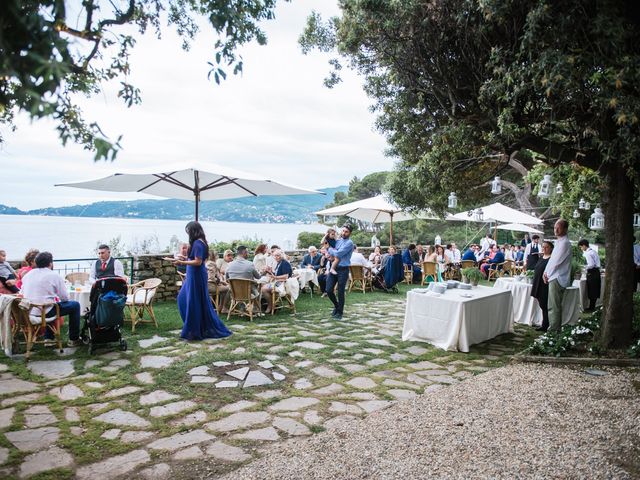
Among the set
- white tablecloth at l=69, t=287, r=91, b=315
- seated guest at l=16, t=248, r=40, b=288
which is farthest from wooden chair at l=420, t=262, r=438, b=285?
seated guest at l=16, t=248, r=40, b=288

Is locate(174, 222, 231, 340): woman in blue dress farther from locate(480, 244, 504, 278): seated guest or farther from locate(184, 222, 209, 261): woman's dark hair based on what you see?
locate(480, 244, 504, 278): seated guest

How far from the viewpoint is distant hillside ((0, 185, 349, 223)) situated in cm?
1892

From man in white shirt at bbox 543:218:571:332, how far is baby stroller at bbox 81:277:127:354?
251 inches

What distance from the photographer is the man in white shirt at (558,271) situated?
22.1ft

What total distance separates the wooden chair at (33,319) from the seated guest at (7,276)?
69cm

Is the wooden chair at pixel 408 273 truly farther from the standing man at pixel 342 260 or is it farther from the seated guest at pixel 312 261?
the standing man at pixel 342 260

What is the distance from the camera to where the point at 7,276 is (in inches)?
258

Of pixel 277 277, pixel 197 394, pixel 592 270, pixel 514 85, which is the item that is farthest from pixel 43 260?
pixel 592 270

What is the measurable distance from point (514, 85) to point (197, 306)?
5092 mm

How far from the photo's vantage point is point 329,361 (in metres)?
5.48

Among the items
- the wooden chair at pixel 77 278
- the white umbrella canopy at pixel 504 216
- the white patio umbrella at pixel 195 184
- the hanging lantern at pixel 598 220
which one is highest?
the white patio umbrella at pixel 195 184

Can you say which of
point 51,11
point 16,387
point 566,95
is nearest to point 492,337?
point 566,95

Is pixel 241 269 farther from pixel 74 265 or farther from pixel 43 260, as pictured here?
pixel 74 265

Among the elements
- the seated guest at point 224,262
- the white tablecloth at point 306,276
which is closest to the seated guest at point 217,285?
the seated guest at point 224,262
